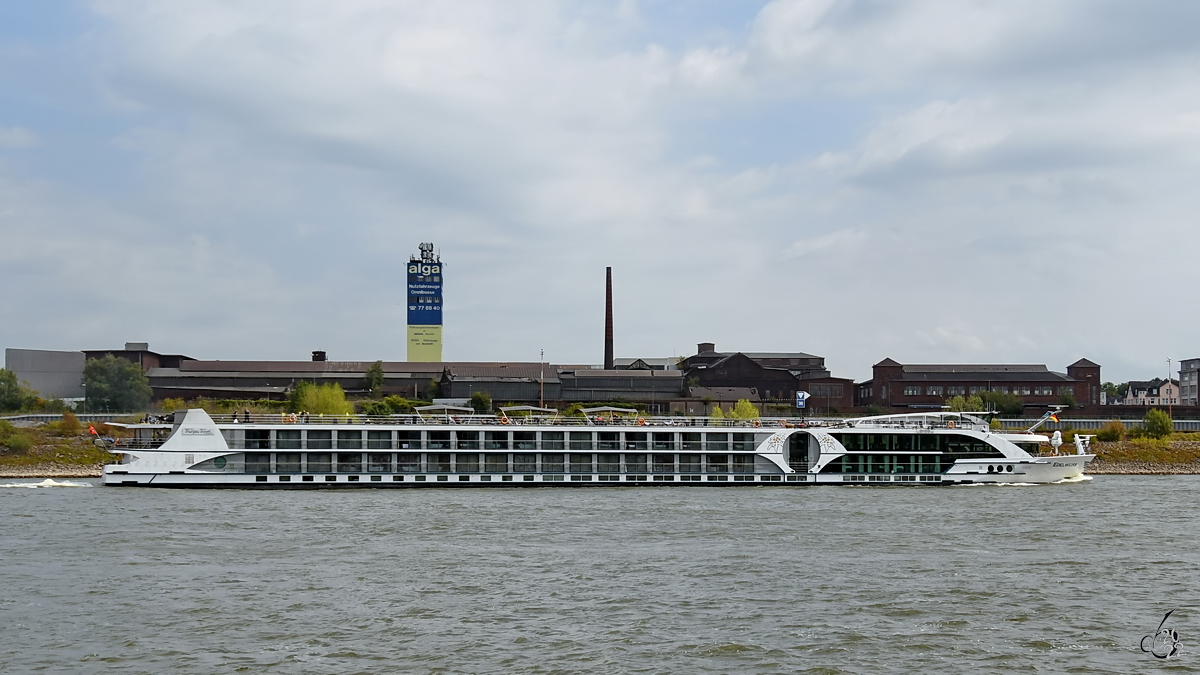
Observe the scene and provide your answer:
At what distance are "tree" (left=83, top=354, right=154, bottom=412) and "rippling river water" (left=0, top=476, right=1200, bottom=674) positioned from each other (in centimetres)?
7718

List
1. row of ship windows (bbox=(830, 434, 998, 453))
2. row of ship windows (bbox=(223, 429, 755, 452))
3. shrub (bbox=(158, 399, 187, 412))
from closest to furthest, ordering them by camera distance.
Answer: row of ship windows (bbox=(223, 429, 755, 452)), row of ship windows (bbox=(830, 434, 998, 453)), shrub (bbox=(158, 399, 187, 412))

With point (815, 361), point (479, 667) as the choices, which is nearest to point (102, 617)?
point (479, 667)

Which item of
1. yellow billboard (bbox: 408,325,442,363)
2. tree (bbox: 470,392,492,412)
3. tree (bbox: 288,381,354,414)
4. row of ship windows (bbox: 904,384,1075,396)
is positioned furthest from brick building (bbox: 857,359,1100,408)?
tree (bbox: 288,381,354,414)

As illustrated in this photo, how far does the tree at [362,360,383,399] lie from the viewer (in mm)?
138375

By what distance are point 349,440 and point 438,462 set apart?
4.82 m

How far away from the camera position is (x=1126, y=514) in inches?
1953

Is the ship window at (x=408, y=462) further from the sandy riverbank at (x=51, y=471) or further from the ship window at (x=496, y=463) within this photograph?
the sandy riverbank at (x=51, y=471)

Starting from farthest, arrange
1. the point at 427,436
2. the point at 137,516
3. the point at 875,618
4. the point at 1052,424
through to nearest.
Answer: the point at 1052,424 → the point at 427,436 → the point at 137,516 → the point at 875,618

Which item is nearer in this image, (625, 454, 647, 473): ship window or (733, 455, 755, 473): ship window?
(625, 454, 647, 473): ship window

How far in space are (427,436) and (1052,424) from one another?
8282 cm

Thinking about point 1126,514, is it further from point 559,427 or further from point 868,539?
point 559,427

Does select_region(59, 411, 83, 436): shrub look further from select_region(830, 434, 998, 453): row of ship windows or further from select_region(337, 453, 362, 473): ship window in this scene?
select_region(830, 434, 998, 453): row of ship windows

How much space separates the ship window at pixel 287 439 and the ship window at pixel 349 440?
214cm

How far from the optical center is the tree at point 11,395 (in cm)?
11262
